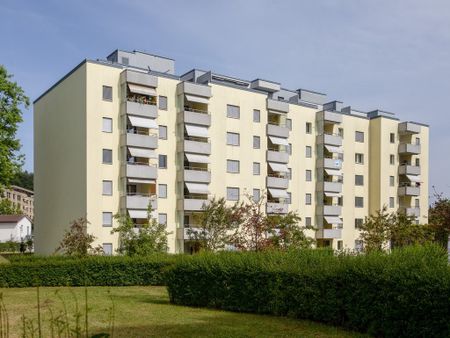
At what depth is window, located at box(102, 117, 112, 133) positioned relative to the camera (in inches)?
1606

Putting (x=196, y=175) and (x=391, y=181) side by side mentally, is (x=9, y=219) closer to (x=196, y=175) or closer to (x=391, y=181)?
(x=196, y=175)

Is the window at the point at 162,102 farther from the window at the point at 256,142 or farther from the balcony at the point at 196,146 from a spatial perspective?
the window at the point at 256,142

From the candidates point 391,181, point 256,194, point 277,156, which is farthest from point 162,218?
point 391,181

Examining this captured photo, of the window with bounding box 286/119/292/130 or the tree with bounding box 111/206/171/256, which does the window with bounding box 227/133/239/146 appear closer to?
the window with bounding box 286/119/292/130

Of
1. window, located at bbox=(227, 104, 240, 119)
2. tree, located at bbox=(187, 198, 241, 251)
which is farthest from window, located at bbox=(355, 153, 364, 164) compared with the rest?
tree, located at bbox=(187, 198, 241, 251)

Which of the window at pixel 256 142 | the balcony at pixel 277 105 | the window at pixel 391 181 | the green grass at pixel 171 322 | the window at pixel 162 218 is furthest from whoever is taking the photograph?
the window at pixel 391 181

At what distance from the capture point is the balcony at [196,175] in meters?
44.2

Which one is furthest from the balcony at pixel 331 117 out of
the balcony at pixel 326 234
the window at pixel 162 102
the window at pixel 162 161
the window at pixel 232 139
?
the window at pixel 162 161

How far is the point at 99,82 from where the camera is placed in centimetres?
4050

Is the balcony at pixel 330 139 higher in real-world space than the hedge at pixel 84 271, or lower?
higher

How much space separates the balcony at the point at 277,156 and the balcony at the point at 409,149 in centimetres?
1881

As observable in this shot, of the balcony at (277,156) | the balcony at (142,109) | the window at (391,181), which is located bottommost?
the window at (391,181)

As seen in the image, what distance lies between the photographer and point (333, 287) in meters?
13.8

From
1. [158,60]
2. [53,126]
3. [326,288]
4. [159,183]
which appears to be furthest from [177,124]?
[326,288]
